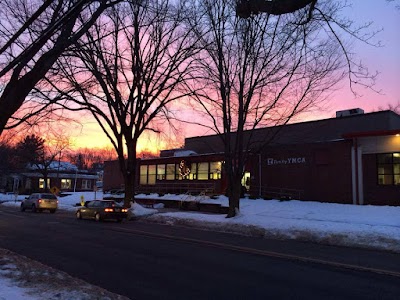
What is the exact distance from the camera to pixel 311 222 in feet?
71.8

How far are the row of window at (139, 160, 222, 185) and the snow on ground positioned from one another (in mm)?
7980

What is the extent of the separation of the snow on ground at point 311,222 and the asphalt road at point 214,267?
2080mm

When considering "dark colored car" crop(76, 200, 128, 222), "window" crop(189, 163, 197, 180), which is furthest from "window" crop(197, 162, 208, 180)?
"dark colored car" crop(76, 200, 128, 222)

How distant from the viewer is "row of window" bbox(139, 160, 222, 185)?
1657 inches

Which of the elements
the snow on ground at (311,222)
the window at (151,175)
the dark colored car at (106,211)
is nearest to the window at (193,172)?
the window at (151,175)

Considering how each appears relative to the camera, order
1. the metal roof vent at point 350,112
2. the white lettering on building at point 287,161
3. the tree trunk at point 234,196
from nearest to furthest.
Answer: the tree trunk at point 234,196, the white lettering on building at point 287,161, the metal roof vent at point 350,112

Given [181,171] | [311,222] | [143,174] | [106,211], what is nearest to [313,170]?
[311,222]

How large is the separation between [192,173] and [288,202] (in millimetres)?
14064

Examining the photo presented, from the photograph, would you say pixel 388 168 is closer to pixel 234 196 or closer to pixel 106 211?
pixel 234 196

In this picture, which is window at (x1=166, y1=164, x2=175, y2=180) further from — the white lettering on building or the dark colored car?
the dark colored car

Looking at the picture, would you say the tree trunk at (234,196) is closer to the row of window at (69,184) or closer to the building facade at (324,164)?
the building facade at (324,164)

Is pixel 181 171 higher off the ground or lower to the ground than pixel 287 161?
lower

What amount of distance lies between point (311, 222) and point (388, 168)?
34.0 ft

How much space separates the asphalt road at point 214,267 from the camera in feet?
26.8
